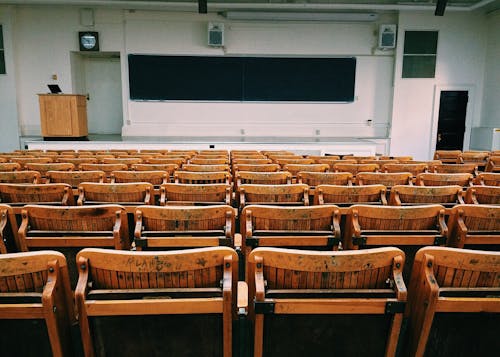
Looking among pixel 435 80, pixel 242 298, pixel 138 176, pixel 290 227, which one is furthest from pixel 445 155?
pixel 242 298

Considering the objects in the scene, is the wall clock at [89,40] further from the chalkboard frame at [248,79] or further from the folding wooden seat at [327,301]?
the folding wooden seat at [327,301]

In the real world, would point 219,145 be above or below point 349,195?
below

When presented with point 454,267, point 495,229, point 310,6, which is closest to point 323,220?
point 454,267

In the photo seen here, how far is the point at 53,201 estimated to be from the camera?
2.92m

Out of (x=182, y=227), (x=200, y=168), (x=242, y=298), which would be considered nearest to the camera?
(x=242, y=298)

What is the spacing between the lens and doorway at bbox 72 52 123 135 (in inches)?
436

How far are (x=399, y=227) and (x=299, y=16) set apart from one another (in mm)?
9176

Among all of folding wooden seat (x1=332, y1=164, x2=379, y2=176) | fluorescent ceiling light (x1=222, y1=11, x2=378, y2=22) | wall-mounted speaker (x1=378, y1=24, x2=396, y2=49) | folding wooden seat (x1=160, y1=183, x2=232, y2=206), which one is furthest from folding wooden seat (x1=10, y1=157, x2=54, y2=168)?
wall-mounted speaker (x1=378, y1=24, x2=396, y2=49)

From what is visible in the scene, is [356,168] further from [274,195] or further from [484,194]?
[274,195]

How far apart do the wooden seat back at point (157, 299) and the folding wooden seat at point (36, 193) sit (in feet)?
5.38

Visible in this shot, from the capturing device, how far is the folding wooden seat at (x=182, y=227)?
2.06m

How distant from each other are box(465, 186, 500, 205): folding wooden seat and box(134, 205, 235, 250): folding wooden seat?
6.12 ft

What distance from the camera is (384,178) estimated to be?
140 inches

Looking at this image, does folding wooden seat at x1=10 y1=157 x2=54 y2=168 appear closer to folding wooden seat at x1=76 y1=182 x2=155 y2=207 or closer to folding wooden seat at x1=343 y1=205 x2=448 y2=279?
folding wooden seat at x1=76 y1=182 x2=155 y2=207
